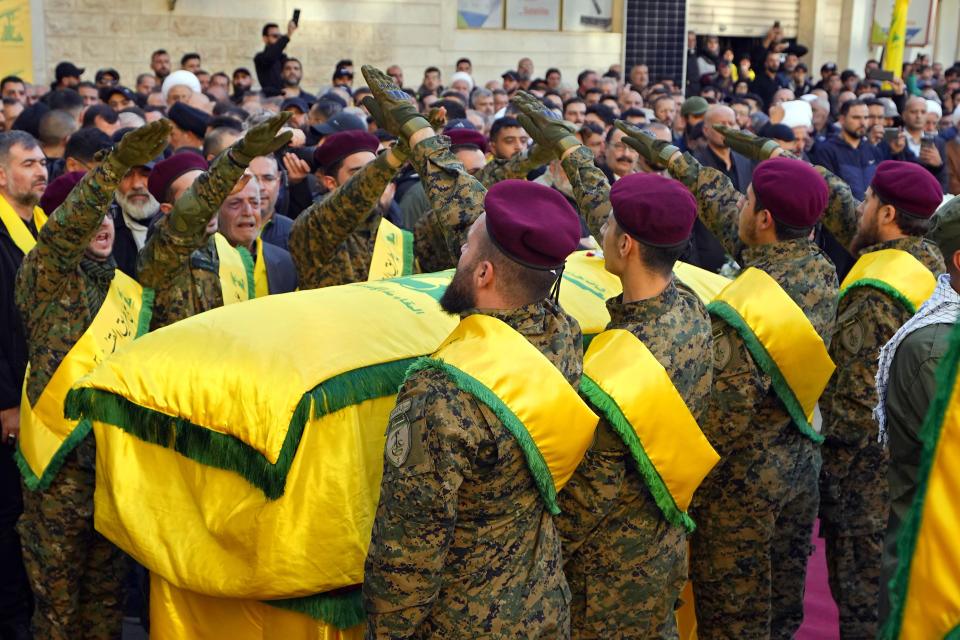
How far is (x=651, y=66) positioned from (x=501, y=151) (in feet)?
49.6

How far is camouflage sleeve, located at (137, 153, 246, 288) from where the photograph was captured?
3115 mm

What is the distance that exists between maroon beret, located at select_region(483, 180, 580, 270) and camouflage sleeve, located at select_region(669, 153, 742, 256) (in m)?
1.49

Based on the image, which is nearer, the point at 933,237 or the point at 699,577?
the point at 933,237

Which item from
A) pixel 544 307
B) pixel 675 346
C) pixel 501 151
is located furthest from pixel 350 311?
pixel 501 151

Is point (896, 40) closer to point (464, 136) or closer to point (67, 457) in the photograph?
point (464, 136)

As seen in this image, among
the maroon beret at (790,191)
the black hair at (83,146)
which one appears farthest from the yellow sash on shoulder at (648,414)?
the black hair at (83,146)

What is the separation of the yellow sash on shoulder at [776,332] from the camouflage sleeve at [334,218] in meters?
1.28

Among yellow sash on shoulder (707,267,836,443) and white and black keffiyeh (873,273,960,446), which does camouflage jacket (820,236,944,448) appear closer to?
yellow sash on shoulder (707,267,836,443)

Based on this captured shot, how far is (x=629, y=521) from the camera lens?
8.59 feet

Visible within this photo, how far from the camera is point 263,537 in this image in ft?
7.85

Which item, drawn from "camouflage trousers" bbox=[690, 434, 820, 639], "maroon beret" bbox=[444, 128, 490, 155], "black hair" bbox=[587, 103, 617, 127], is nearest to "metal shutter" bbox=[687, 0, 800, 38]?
"black hair" bbox=[587, 103, 617, 127]

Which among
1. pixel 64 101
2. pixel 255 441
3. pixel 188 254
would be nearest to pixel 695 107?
pixel 64 101

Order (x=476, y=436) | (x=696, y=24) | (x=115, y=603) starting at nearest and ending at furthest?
(x=476, y=436), (x=115, y=603), (x=696, y=24)

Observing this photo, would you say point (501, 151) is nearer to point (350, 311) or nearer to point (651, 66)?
point (350, 311)
